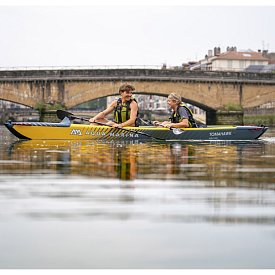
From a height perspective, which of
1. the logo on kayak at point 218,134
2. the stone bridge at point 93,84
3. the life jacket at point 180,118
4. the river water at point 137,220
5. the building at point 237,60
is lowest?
the river water at point 137,220

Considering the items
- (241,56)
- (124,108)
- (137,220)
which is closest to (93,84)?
(124,108)

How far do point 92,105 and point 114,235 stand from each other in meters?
174

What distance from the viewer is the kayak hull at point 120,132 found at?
2044 cm

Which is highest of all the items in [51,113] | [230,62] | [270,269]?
[230,62]

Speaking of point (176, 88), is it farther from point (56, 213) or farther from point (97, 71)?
point (56, 213)

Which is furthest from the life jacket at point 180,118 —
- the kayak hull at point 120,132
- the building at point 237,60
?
the building at point 237,60

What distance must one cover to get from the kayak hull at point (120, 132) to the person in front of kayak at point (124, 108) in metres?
0.21

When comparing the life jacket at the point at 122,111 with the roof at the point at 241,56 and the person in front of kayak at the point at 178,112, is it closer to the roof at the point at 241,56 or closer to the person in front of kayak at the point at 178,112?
the person in front of kayak at the point at 178,112

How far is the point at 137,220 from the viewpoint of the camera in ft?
17.1

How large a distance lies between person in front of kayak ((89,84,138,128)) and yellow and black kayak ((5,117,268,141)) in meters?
0.21

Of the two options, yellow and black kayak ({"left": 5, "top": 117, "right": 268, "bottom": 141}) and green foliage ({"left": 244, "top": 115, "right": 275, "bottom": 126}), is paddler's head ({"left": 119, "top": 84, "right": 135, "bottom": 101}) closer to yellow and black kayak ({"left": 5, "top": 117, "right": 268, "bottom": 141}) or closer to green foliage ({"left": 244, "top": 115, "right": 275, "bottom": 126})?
yellow and black kayak ({"left": 5, "top": 117, "right": 268, "bottom": 141})

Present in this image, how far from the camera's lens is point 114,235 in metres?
4.68

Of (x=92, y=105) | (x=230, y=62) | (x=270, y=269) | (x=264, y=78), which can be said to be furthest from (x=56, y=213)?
(x=92, y=105)

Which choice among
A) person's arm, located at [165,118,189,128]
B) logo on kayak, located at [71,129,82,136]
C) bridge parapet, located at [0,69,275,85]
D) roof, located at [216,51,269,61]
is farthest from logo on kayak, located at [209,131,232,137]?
roof, located at [216,51,269,61]
